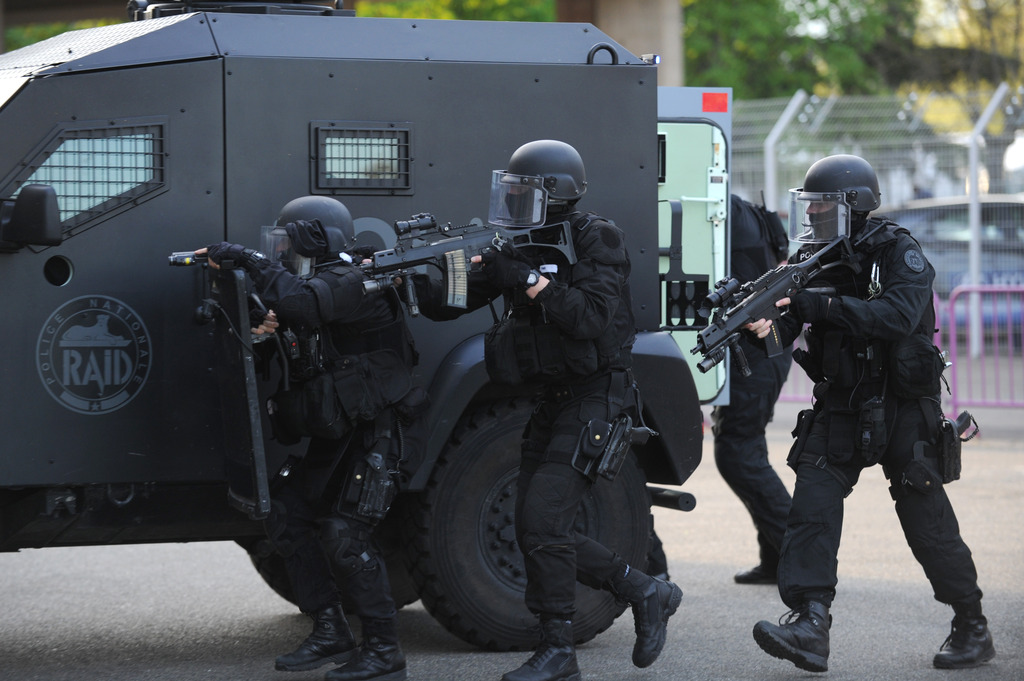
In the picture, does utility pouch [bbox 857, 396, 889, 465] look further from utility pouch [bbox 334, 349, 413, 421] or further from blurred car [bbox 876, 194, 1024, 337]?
blurred car [bbox 876, 194, 1024, 337]

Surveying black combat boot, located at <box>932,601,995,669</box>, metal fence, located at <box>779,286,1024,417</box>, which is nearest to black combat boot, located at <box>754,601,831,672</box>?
black combat boot, located at <box>932,601,995,669</box>

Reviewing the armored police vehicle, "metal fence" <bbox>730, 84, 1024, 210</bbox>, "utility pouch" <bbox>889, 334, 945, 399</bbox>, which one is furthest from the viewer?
"metal fence" <bbox>730, 84, 1024, 210</bbox>

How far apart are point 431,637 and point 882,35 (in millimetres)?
28131

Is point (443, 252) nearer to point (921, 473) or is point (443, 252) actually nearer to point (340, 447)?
point (340, 447)

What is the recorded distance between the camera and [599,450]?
461 cm

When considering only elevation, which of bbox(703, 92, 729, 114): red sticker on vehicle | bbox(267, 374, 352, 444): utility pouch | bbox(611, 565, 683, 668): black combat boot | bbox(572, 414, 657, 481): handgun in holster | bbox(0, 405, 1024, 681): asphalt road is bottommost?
bbox(0, 405, 1024, 681): asphalt road

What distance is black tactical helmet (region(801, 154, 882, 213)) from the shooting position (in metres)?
5.03

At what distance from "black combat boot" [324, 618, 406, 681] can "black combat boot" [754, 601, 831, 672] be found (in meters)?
1.23

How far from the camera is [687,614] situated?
19.5 ft

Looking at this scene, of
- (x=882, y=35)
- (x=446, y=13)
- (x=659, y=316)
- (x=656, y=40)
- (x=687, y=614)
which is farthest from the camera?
(x=882, y=35)

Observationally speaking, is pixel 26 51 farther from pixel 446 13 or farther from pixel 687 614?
pixel 446 13

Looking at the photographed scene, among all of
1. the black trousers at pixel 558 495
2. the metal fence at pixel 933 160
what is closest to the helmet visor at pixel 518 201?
the black trousers at pixel 558 495

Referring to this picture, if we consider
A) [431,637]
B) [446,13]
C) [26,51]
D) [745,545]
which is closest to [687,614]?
[431,637]

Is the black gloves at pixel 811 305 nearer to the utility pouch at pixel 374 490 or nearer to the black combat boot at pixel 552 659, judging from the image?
the black combat boot at pixel 552 659
